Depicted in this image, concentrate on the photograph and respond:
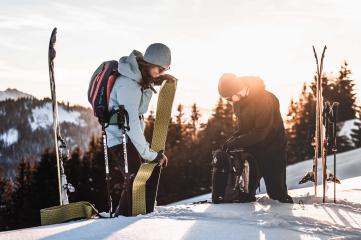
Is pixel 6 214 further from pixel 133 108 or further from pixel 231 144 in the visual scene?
pixel 133 108

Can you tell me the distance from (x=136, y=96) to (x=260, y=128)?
6.81ft

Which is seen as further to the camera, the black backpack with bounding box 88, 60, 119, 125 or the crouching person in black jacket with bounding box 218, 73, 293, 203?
the crouching person in black jacket with bounding box 218, 73, 293, 203

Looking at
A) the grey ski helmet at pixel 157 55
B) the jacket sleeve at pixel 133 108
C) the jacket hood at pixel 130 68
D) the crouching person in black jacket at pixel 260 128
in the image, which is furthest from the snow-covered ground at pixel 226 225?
the grey ski helmet at pixel 157 55

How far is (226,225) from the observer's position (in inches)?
188

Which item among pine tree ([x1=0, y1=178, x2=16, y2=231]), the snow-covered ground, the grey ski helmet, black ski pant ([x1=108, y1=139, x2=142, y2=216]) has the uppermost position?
the grey ski helmet

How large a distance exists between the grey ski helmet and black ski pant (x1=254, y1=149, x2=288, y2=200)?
215cm

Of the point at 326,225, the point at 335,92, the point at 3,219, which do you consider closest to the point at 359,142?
the point at 335,92

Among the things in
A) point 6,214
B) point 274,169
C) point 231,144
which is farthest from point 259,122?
point 6,214

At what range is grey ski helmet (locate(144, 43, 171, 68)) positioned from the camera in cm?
558

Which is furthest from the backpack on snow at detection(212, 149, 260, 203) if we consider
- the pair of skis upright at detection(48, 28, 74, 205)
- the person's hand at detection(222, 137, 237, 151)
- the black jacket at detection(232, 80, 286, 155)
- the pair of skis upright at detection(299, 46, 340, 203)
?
the pair of skis upright at detection(48, 28, 74, 205)

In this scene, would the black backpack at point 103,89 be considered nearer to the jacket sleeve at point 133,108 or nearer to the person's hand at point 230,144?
the jacket sleeve at point 133,108

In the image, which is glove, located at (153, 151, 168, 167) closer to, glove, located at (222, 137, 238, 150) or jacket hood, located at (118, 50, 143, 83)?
jacket hood, located at (118, 50, 143, 83)

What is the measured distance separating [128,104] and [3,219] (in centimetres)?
4514

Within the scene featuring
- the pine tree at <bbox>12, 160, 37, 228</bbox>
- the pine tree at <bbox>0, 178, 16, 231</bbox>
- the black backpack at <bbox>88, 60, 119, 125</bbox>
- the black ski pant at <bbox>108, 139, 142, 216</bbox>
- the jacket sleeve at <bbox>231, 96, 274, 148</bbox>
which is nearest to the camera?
the black backpack at <bbox>88, 60, 119, 125</bbox>
